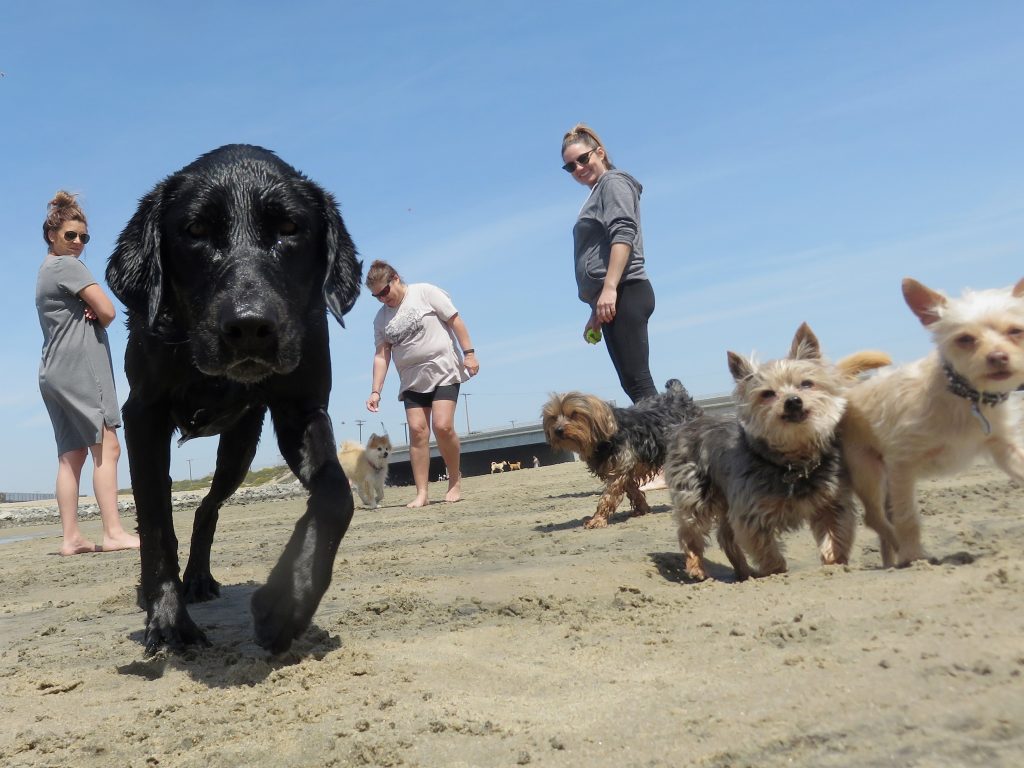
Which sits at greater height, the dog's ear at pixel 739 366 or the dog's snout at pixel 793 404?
the dog's ear at pixel 739 366

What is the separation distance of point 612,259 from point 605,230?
33cm

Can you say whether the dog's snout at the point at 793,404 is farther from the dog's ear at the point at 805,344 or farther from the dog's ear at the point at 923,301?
the dog's ear at the point at 923,301

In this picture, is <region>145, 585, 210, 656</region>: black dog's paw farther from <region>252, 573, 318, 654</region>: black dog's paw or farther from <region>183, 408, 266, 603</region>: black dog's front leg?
<region>183, 408, 266, 603</region>: black dog's front leg

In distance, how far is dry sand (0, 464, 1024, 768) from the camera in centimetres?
229

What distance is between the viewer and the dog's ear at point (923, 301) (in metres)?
4.39

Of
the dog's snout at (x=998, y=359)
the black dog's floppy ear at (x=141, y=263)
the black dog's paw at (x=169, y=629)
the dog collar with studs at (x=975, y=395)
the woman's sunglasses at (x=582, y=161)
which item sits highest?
the woman's sunglasses at (x=582, y=161)

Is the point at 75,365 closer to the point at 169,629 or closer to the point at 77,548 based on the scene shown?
the point at 77,548

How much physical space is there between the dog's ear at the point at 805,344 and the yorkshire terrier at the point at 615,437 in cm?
261

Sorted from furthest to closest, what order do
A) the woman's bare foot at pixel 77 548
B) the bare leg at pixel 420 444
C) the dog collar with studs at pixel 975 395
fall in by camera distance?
the bare leg at pixel 420 444, the woman's bare foot at pixel 77 548, the dog collar with studs at pixel 975 395

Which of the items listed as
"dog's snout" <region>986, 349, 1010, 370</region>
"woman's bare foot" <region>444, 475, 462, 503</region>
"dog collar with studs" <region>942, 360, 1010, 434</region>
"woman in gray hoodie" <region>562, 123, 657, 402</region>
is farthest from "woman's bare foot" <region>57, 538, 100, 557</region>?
"dog's snout" <region>986, 349, 1010, 370</region>

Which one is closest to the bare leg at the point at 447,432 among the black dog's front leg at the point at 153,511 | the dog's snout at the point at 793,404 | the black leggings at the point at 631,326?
the black leggings at the point at 631,326

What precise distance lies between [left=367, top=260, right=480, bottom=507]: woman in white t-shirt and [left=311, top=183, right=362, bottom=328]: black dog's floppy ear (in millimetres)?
6301

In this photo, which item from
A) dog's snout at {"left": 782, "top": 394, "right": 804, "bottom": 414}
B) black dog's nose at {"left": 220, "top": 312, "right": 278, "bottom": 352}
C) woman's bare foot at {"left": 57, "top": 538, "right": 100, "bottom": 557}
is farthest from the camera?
woman's bare foot at {"left": 57, "top": 538, "right": 100, "bottom": 557}

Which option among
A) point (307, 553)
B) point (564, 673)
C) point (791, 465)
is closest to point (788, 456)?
point (791, 465)
